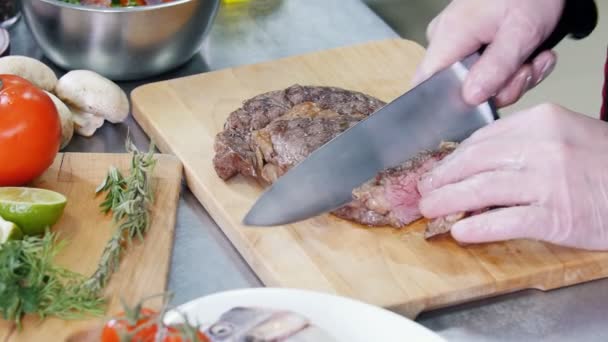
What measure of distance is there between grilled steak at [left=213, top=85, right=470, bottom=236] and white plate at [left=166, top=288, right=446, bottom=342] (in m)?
0.40

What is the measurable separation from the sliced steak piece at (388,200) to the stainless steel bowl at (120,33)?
0.76m

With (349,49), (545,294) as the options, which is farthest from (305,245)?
(349,49)

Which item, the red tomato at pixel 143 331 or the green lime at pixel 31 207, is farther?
the green lime at pixel 31 207

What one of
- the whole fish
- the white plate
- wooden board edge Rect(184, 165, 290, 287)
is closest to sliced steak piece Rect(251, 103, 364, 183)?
wooden board edge Rect(184, 165, 290, 287)

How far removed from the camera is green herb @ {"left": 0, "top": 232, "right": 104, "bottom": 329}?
1.93m

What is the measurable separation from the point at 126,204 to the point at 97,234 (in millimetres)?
93

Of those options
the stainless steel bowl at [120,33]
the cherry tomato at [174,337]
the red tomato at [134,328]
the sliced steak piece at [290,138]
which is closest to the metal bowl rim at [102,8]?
the stainless steel bowl at [120,33]

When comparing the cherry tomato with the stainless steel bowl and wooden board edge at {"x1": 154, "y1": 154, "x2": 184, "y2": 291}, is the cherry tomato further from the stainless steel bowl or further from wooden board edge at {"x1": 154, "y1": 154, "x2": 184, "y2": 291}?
the stainless steel bowl

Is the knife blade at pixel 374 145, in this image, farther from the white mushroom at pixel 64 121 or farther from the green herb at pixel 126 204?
the white mushroom at pixel 64 121

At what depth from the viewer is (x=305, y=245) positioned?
2227 millimetres

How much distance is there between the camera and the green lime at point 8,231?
2.09 metres

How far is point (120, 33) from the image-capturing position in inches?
106

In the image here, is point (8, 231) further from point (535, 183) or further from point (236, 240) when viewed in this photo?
point (535, 183)

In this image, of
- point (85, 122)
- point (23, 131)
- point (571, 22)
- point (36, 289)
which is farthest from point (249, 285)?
point (571, 22)
